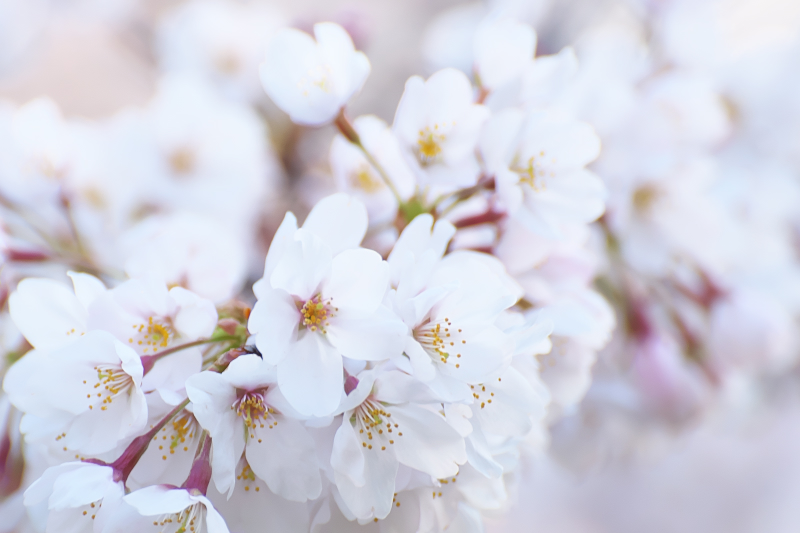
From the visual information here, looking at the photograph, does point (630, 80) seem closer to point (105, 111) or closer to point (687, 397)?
point (687, 397)

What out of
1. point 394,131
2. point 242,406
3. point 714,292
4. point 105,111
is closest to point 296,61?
point 394,131

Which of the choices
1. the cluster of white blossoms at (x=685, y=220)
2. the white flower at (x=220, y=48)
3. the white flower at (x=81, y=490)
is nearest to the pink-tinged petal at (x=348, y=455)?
the white flower at (x=81, y=490)

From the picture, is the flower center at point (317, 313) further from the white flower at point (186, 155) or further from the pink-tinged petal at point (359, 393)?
the white flower at point (186, 155)

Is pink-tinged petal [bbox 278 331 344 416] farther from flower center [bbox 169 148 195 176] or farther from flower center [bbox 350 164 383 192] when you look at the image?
flower center [bbox 169 148 195 176]

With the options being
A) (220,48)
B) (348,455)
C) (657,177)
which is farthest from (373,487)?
(220,48)

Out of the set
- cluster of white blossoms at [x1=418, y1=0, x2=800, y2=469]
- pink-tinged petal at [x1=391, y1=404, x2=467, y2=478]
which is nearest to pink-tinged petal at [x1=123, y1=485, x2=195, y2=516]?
pink-tinged petal at [x1=391, y1=404, x2=467, y2=478]

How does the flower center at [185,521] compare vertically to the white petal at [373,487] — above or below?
below

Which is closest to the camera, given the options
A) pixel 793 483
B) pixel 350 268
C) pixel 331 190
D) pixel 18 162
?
pixel 350 268
